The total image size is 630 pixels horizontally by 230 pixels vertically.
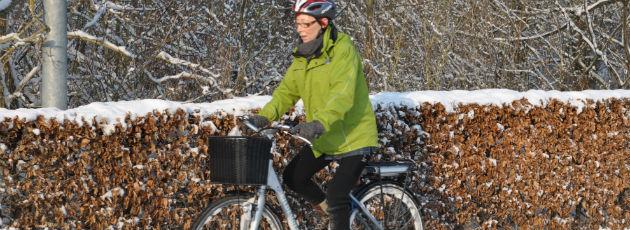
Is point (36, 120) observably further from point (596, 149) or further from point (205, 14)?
point (205, 14)

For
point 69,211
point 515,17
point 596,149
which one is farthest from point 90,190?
point 515,17

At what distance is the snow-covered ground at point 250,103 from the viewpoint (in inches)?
183

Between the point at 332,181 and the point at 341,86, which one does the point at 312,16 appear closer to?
the point at 341,86

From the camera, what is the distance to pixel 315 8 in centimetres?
468

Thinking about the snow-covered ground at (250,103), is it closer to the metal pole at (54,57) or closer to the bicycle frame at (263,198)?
the bicycle frame at (263,198)

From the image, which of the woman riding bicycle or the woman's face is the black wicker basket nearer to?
the woman riding bicycle

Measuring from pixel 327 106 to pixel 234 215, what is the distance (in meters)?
0.96

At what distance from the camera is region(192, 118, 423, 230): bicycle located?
4652mm

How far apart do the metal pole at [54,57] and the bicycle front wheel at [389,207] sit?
6.54ft

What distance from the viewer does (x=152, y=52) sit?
35.2 ft

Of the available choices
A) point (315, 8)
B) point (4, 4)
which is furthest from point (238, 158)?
point (4, 4)

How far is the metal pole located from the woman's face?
6.08 ft

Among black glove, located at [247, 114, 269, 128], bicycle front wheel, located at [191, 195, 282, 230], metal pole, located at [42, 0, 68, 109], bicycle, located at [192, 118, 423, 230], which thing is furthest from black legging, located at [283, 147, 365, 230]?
metal pole, located at [42, 0, 68, 109]

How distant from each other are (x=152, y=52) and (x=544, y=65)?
6116mm
